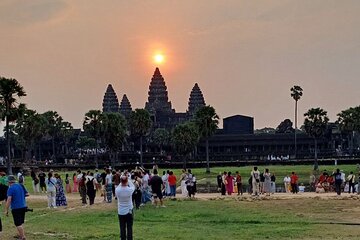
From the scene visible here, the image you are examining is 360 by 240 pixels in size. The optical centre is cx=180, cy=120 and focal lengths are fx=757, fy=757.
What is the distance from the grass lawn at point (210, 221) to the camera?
23.3 m

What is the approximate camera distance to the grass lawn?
23.3m

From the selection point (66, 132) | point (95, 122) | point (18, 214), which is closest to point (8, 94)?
point (95, 122)

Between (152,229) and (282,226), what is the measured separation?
4.48 metres

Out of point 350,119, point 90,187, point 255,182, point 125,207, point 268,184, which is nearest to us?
point 125,207

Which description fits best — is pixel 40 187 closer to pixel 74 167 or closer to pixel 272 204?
pixel 272 204

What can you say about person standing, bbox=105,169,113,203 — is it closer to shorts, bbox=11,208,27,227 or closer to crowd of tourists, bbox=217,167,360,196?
crowd of tourists, bbox=217,167,360,196

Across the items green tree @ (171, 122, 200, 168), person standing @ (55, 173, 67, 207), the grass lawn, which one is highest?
green tree @ (171, 122, 200, 168)

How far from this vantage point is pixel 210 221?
91.5ft

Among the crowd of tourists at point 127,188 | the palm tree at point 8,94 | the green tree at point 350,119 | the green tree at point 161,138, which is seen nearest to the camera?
the crowd of tourists at point 127,188

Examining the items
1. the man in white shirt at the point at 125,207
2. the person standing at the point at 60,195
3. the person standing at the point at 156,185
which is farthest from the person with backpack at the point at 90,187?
the man in white shirt at the point at 125,207

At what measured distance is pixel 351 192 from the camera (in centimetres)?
4575

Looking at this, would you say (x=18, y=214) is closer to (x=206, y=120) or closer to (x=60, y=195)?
(x=60, y=195)

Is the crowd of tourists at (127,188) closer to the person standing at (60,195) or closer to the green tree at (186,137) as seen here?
the person standing at (60,195)

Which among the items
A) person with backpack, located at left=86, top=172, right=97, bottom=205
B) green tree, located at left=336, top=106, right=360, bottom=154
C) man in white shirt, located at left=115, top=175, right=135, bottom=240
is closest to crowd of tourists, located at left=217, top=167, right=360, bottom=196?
person with backpack, located at left=86, top=172, right=97, bottom=205
